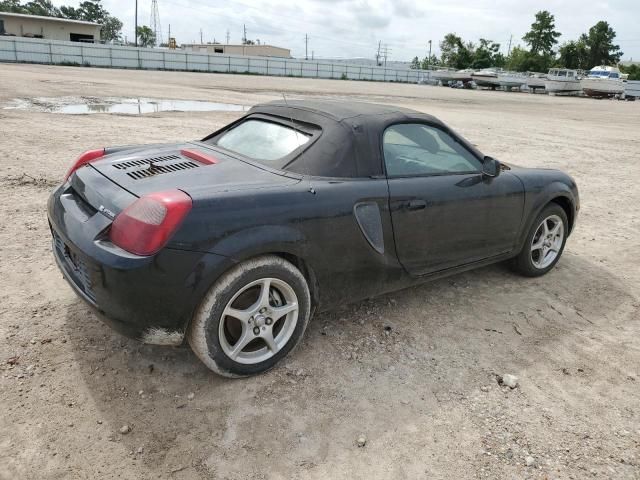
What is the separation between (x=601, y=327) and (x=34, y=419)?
373 cm

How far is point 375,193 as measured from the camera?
3086 millimetres

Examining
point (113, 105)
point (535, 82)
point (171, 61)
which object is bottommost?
point (113, 105)

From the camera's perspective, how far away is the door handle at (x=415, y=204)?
10.6ft

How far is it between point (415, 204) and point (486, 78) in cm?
5336

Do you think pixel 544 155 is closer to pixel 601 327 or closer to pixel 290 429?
pixel 601 327

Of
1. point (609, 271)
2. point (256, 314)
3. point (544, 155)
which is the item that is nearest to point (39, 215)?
point (256, 314)

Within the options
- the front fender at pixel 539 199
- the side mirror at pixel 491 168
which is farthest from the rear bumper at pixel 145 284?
the front fender at pixel 539 199

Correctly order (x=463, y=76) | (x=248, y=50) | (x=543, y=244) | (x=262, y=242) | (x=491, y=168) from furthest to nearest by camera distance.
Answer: (x=248, y=50) → (x=463, y=76) → (x=543, y=244) → (x=491, y=168) → (x=262, y=242)

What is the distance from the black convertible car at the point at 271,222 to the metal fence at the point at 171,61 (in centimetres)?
4336

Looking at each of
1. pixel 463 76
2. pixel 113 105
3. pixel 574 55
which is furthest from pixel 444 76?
pixel 113 105

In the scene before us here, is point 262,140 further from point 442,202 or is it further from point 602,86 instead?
point 602,86

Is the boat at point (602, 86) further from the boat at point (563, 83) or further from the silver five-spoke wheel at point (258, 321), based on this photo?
the silver five-spoke wheel at point (258, 321)

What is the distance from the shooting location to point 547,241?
453 cm

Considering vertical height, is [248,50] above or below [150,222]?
above
